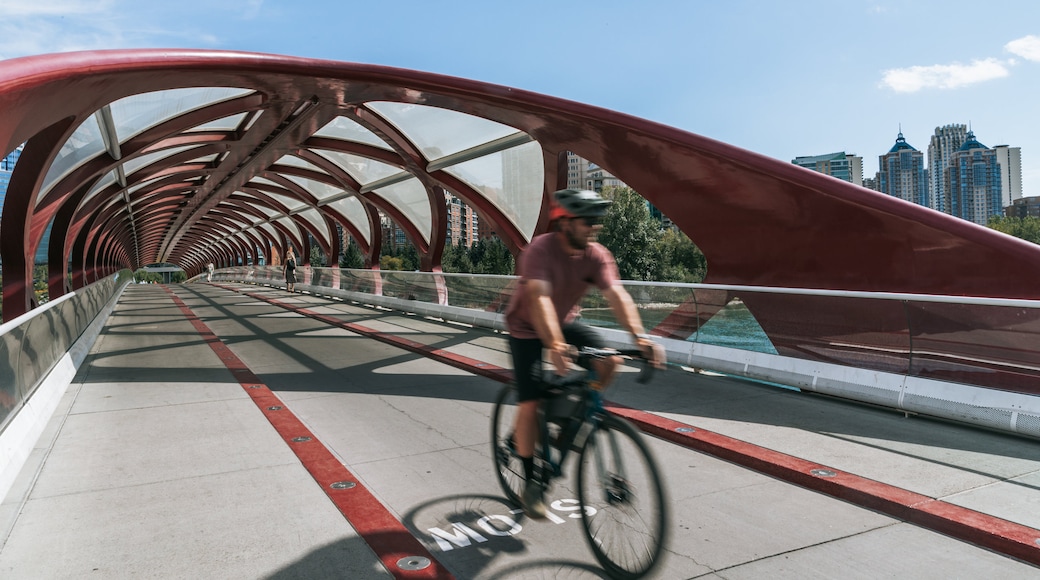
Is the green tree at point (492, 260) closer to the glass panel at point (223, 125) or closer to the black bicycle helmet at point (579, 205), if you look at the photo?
the glass panel at point (223, 125)

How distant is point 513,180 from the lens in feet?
62.7

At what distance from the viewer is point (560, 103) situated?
11383 millimetres

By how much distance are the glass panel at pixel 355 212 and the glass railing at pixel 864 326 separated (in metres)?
22.9

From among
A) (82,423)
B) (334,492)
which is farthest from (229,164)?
(334,492)

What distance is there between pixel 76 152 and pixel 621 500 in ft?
57.3

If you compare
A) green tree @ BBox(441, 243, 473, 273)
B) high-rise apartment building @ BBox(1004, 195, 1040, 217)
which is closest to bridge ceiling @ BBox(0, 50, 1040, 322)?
green tree @ BBox(441, 243, 473, 273)

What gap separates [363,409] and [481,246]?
328ft

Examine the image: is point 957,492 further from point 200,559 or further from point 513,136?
point 513,136

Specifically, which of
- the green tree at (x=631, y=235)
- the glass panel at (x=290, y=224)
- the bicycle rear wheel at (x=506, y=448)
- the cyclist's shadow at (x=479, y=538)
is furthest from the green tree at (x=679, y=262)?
the cyclist's shadow at (x=479, y=538)

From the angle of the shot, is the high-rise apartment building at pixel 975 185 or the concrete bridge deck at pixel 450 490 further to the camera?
the high-rise apartment building at pixel 975 185

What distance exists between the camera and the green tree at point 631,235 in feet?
294

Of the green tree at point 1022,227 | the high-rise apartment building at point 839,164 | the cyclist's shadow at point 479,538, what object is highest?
the high-rise apartment building at point 839,164

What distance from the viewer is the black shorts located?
3498 millimetres

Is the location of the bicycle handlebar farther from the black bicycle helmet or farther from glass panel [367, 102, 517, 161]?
glass panel [367, 102, 517, 161]
